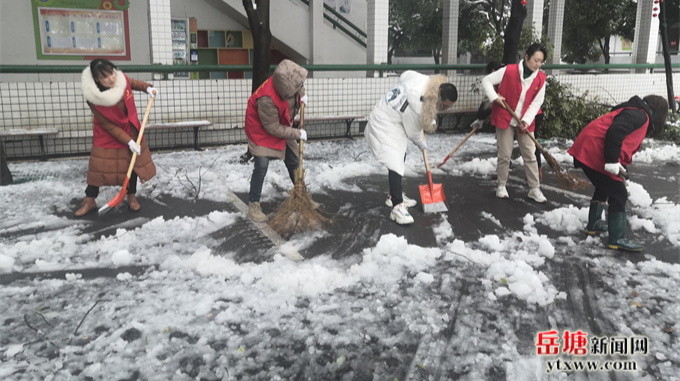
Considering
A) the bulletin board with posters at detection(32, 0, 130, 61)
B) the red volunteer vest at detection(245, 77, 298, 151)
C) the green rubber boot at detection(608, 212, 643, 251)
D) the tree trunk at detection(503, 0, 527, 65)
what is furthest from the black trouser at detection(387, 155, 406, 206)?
the bulletin board with posters at detection(32, 0, 130, 61)

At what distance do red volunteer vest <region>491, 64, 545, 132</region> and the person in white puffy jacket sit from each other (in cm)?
129

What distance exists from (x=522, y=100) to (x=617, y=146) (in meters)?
1.87

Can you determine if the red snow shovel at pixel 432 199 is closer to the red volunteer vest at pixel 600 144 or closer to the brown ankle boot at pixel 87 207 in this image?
the red volunteer vest at pixel 600 144

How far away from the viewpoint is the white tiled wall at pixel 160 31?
8766 millimetres

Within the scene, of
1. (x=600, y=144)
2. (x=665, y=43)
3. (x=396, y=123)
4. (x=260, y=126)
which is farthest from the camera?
(x=665, y=43)

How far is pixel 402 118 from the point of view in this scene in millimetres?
5219

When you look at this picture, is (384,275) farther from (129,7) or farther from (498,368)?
(129,7)

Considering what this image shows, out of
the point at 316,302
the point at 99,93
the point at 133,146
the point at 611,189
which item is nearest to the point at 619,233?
the point at 611,189

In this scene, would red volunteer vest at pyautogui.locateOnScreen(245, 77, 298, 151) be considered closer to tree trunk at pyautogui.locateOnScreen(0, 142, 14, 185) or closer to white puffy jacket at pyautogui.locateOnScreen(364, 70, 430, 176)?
white puffy jacket at pyautogui.locateOnScreen(364, 70, 430, 176)

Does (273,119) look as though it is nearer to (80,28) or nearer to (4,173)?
(4,173)

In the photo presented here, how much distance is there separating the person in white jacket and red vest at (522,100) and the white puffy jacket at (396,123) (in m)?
1.33

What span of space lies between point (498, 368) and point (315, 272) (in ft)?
5.23

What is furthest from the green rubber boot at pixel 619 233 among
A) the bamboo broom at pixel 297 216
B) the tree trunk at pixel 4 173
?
the tree trunk at pixel 4 173

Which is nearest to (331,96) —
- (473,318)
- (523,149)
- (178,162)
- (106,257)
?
(178,162)
